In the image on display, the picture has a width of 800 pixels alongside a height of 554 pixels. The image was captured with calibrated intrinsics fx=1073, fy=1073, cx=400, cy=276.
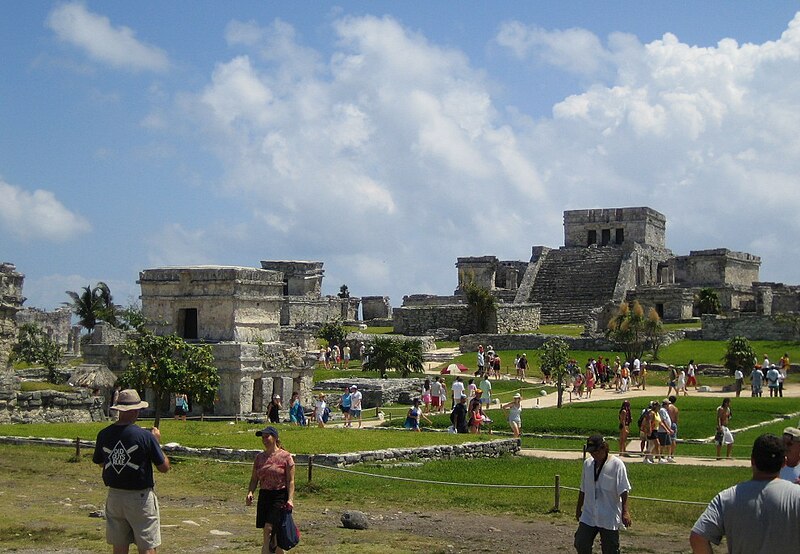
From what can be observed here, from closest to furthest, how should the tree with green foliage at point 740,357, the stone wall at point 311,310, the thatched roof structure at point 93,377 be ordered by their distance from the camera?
1. the thatched roof structure at point 93,377
2. the tree with green foliage at point 740,357
3. the stone wall at point 311,310

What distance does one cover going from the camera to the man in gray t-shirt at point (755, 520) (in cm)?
602

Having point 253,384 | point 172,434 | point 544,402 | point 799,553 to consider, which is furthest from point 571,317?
point 799,553

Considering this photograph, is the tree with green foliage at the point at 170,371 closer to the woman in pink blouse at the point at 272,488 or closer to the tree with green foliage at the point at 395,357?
the woman in pink blouse at the point at 272,488

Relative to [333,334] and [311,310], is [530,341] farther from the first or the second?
[311,310]

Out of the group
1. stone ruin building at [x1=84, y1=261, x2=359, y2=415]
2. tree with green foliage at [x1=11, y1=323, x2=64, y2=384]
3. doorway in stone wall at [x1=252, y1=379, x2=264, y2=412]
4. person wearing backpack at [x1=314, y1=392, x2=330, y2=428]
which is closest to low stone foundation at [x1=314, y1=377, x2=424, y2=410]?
stone ruin building at [x1=84, y1=261, x2=359, y2=415]

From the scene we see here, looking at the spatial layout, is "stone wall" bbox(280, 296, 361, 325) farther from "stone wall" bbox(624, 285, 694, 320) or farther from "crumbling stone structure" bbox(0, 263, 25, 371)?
"crumbling stone structure" bbox(0, 263, 25, 371)

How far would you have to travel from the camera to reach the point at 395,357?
37.6 meters

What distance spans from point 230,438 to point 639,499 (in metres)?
8.73

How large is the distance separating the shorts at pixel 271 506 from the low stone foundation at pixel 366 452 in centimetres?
737

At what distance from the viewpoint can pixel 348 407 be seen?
26.3m

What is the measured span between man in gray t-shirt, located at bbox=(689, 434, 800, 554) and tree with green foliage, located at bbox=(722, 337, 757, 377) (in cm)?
2873

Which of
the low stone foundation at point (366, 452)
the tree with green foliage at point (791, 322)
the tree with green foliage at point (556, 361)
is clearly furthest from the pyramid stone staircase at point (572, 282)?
the low stone foundation at point (366, 452)

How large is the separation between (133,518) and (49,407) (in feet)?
54.7

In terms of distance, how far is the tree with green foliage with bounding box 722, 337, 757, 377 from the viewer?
33750 millimetres
